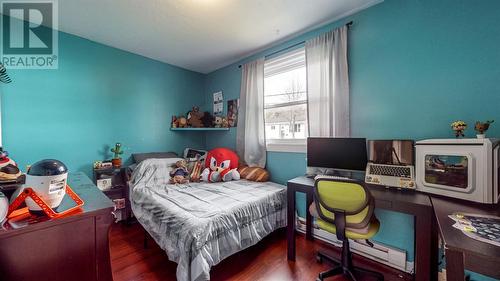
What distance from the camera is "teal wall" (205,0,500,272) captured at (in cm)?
138

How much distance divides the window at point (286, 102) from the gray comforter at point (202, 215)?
60 centimetres

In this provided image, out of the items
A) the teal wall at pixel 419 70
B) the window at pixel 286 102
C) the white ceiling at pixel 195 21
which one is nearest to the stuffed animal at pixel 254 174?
the window at pixel 286 102

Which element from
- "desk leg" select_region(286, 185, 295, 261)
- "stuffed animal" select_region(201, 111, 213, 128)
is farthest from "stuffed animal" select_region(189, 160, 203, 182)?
"desk leg" select_region(286, 185, 295, 261)

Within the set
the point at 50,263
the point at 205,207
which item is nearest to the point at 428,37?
the point at 205,207

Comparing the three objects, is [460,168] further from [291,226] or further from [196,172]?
A: [196,172]

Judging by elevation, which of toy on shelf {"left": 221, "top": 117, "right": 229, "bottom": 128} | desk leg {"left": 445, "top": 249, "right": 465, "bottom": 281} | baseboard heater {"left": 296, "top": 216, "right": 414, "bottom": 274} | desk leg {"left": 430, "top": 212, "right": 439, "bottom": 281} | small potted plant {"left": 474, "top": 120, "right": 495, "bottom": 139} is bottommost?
baseboard heater {"left": 296, "top": 216, "right": 414, "bottom": 274}

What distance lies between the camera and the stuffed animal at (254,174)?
8.38ft

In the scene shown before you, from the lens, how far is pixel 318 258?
1.80 meters

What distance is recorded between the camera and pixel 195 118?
338 centimetres

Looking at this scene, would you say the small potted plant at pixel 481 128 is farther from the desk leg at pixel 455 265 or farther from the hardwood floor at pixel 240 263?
the hardwood floor at pixel 240 263

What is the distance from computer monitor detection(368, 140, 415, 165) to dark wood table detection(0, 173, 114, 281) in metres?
1.99

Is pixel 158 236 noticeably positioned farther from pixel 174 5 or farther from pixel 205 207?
pixel 174 5

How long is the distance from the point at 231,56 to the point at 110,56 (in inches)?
65.7

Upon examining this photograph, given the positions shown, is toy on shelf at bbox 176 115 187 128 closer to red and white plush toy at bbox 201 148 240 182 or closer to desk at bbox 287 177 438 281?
red and white plush toy at bbox 201 148 240 182
